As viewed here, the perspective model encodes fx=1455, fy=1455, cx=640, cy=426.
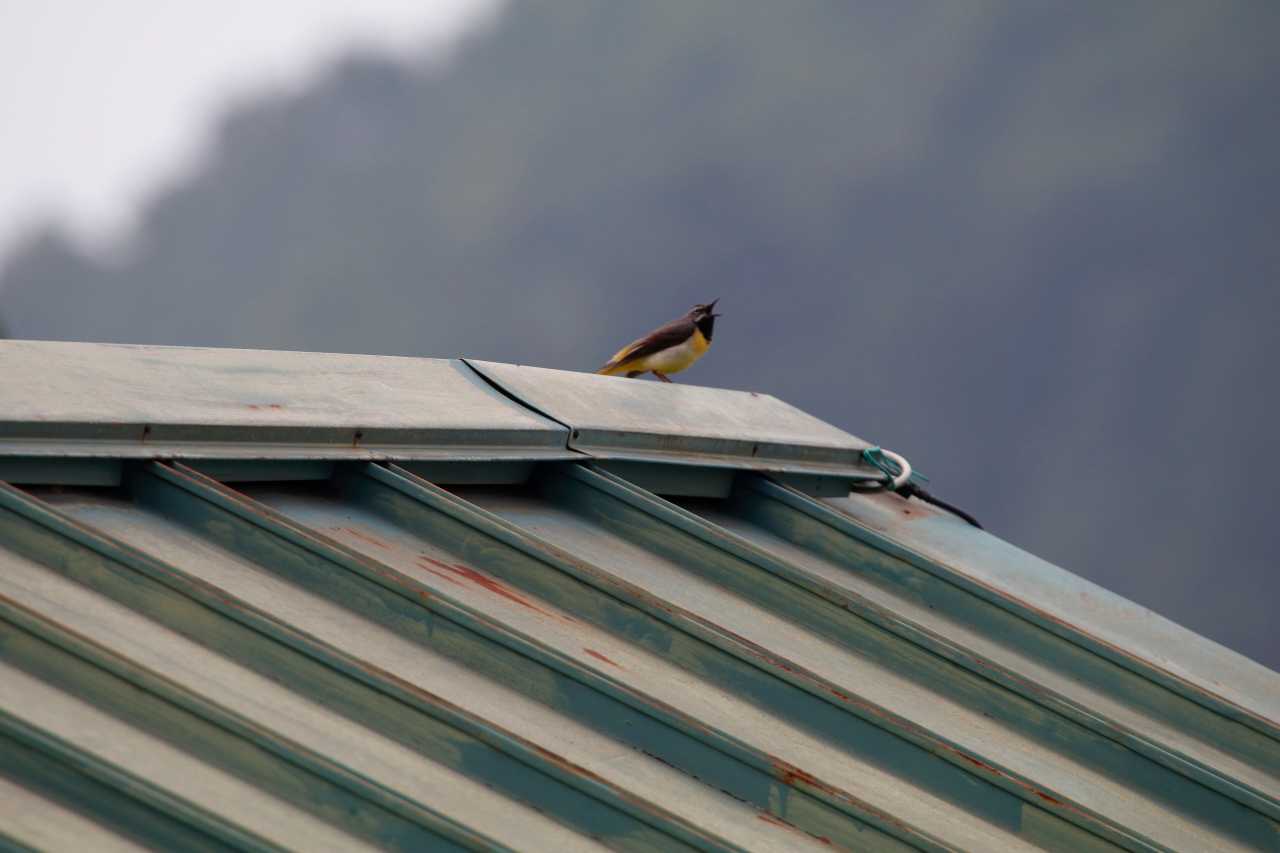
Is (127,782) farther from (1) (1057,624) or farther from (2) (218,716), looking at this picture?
(1) (1057,624)

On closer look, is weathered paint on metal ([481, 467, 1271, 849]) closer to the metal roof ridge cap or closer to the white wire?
the metal roof ridge cap

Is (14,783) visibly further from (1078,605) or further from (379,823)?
(1078,605)

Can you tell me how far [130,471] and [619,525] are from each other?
1028mm

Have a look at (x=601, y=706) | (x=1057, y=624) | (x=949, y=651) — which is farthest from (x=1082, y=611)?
(x=601, y=706)

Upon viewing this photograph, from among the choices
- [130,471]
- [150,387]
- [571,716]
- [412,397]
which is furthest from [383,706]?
[412,397]

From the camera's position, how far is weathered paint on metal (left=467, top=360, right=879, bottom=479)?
322 centimetres

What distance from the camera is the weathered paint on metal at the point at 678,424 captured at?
322 centimetres

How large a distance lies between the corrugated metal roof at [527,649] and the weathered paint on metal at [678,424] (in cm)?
1

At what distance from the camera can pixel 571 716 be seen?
7.14 feet

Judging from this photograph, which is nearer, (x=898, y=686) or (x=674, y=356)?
(x=898, y=686)

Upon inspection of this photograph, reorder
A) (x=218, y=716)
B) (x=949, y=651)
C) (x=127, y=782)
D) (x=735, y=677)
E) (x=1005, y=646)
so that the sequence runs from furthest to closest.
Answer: (x=1005, y=646)
(x=949, y=651)
(x=735, y=677)
(x=218, y=716)
(x=127, y=782)

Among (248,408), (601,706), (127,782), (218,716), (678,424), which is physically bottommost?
(127,782)

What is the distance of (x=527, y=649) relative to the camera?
7.26ft

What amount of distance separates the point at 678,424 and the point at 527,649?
1.25 m
